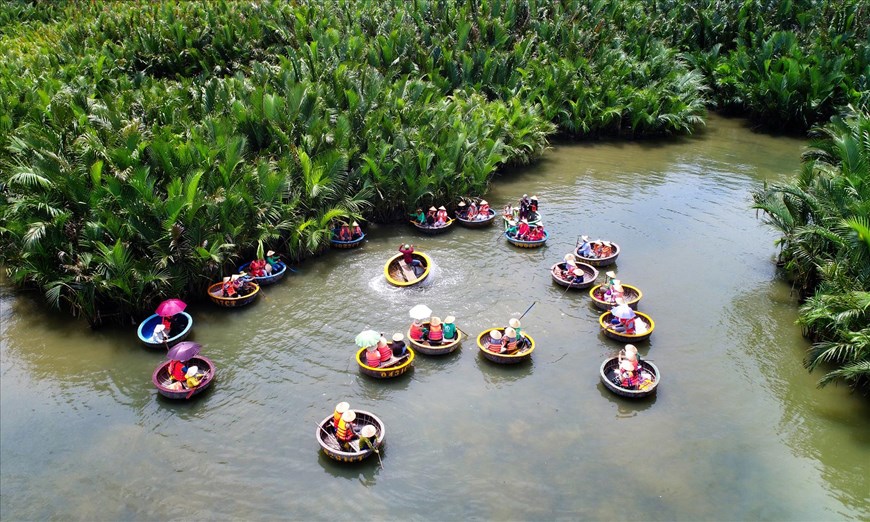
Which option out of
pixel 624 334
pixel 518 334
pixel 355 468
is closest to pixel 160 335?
pixel 355 468

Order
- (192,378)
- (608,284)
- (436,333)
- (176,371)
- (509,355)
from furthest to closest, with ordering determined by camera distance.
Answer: (608,284) → (436,333) → (509,355) → (176,371) → (192,378)

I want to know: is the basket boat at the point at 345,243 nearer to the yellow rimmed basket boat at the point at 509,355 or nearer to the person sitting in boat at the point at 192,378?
the yellow rimmed basket boat at the point at 509,355

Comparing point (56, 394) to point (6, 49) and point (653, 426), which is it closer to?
point (653, 426)

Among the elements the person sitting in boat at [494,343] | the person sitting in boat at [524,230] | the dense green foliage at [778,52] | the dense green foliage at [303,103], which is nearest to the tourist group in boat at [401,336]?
the person sitting in boat at [494,343]

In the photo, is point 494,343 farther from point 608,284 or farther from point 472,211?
point 472,211

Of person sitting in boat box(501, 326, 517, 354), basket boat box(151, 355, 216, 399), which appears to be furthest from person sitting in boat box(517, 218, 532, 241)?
basket boat box(151, 355, 216, 399)

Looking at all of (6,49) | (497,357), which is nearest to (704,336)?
(497,357)

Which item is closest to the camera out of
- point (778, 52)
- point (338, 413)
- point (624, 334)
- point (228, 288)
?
point (338, 413)

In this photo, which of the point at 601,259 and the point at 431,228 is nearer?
the point at 601,259
